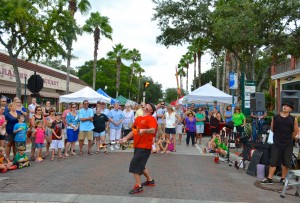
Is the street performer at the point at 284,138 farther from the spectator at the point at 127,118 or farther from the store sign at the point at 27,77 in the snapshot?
the store sign at the point at 27,77

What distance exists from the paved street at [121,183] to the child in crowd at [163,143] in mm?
2063

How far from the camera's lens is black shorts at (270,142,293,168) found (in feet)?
26.2

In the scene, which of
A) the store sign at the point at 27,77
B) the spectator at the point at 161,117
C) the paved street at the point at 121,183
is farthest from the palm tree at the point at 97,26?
the paved street at the point at 121,183

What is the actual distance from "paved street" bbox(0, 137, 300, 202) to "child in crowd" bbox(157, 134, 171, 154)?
2.06 metres

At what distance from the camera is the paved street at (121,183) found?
6.53 meters

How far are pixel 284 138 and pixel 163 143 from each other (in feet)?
19.5

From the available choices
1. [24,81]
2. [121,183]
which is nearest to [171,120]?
[121,183]

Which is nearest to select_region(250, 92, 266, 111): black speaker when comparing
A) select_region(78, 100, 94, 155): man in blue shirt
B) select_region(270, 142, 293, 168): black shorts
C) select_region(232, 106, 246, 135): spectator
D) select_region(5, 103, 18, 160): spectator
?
select_region(232, 106, 246, 135): spectator

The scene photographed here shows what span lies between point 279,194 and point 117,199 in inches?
129

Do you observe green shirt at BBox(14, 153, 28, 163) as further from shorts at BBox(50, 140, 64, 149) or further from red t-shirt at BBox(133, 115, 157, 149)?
red t-shirt at BBox(133, 115, 157, 149)

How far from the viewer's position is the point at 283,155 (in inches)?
318

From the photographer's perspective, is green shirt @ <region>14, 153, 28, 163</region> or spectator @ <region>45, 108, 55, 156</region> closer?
green shirt @ <region>14, 153, 28, 163</region>

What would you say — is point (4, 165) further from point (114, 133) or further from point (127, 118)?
point (127, 118)

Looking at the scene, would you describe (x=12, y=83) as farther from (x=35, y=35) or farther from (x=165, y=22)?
(x=165, y=22)
